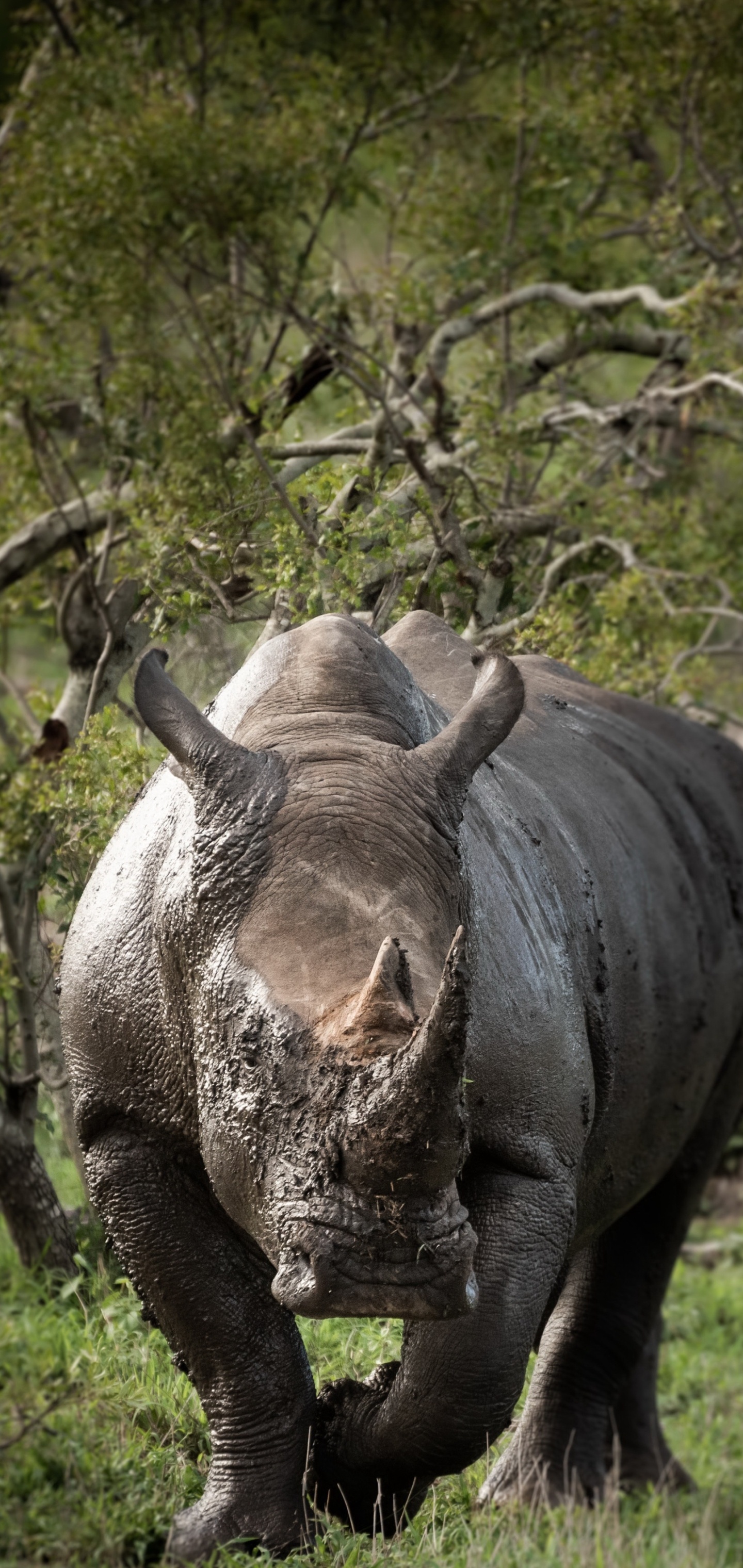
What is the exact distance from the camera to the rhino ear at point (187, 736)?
140 inches

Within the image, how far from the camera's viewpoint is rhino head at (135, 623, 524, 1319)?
2943 mm

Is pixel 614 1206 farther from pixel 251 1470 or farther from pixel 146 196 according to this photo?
pixel 146 196

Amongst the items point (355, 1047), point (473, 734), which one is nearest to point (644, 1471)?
point (473, 734)

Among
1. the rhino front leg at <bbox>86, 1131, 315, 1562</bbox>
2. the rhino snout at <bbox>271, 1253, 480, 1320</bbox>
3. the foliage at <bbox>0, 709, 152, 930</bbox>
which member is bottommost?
the rhino front leg at <bbox>86, 1131, 315, 1562</bbox>

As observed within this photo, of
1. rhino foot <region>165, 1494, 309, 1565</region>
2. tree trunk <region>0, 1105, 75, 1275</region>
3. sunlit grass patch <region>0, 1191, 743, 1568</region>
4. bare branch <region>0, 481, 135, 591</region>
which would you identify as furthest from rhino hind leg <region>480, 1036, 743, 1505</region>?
bare branch <region>0, 481, 135, 591</region>

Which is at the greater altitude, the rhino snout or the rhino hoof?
the rhino snout

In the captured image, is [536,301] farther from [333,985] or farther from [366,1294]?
[366,1294]

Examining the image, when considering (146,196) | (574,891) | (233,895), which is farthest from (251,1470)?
(146,196)

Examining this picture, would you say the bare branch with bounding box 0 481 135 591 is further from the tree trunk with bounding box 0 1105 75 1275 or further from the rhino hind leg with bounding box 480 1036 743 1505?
the rhino hind leg with bounding box 480 1036 743 1505

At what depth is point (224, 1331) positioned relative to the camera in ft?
12.8

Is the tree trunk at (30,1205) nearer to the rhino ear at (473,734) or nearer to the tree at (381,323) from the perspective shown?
the tree at (381,323)

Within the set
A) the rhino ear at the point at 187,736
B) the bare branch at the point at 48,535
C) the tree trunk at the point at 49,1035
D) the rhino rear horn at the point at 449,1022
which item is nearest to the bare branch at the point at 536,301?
the bare branch at the point at 48,535

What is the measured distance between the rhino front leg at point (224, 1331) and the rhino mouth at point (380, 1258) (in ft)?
2.82

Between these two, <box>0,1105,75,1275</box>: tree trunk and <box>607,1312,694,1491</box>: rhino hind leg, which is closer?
<box>0,1105,75,1275</box>: tree trunk
